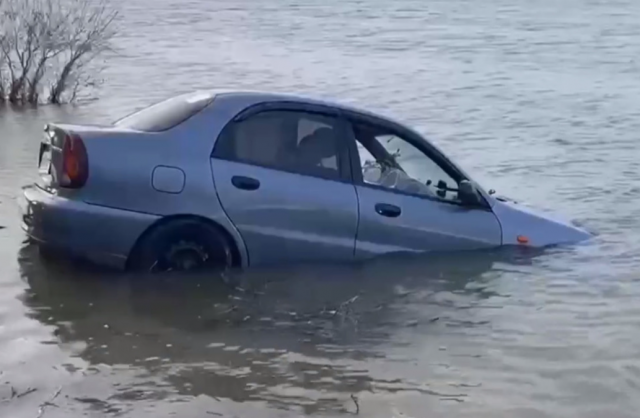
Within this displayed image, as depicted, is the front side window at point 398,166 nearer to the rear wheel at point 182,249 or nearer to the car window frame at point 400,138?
the car window frame at point 400,138

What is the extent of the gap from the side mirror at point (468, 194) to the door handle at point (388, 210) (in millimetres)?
546

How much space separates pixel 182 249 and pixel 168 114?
3.29 feet

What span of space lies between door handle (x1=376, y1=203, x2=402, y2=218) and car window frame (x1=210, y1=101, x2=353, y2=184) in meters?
0.30

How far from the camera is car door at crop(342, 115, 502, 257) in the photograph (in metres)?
9.08

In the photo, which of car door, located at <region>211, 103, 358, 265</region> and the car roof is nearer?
car door, located at <region>211, 103, 358, 265</region>

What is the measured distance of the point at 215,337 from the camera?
770 cm

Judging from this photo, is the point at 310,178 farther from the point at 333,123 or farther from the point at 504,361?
the point at 504,361

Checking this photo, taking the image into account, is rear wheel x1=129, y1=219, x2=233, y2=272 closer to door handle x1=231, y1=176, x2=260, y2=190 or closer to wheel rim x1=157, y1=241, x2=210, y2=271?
wheel rim x1=157, y1=241, x2=210, y2=271

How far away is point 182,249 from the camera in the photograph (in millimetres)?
8617

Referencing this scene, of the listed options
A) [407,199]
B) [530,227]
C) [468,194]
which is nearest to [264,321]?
[407,199]

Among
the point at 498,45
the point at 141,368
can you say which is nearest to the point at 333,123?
the point at 141,368

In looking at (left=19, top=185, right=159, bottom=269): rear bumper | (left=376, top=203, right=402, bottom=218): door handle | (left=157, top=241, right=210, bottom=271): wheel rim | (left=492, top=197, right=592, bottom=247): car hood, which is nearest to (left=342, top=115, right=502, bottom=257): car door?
(left=376, top=203, right=402, bottom=218): door handle

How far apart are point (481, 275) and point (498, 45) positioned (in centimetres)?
2344

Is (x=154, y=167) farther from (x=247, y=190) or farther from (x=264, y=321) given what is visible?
(x=264, y=321)
